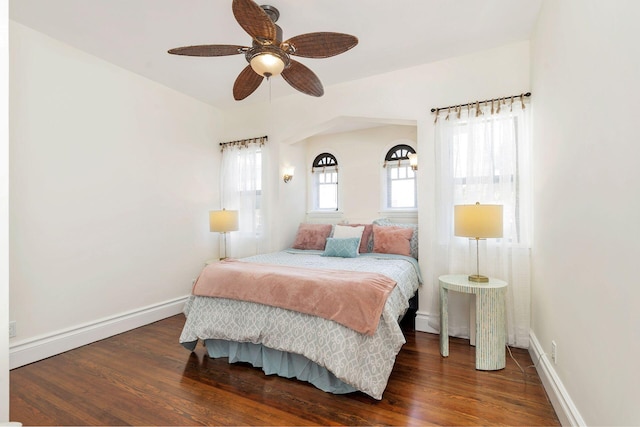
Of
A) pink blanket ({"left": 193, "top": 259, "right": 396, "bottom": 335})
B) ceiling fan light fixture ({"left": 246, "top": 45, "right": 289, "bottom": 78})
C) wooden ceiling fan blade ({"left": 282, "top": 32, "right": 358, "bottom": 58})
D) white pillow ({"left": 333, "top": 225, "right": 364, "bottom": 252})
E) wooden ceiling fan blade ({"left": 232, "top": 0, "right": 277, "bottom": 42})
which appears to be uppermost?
wooden ceiling fan blade ({"left": 232, "top": 0, "right": 277, "bottom": 42})

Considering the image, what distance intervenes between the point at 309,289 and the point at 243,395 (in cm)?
83

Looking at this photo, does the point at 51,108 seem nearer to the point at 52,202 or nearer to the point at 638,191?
the point at 52,202

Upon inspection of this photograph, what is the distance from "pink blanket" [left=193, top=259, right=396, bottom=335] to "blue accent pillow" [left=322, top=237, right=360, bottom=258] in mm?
1085

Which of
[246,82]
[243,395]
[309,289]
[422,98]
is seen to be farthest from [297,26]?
[243,395]

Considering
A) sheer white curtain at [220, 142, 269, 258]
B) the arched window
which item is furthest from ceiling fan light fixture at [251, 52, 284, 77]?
the arched window

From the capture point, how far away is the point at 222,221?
4.12 metres

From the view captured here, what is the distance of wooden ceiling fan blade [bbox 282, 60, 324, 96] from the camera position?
96.8 inches

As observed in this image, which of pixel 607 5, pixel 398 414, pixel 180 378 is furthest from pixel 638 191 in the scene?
pixel 180 378

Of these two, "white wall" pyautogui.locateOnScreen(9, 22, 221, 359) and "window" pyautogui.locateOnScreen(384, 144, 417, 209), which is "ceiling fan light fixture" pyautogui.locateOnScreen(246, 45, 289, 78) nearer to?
"white wall" pyautogui.locateOnScreen(9, 22, 221, 359)

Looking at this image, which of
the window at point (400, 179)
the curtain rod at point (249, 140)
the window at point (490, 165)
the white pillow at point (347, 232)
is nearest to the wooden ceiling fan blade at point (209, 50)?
the curtain rod at point (249, 140)

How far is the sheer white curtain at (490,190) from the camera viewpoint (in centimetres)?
286

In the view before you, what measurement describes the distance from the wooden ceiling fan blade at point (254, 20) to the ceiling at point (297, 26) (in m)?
0.51

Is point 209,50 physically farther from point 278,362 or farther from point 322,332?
point 278,362

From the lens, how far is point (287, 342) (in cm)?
229
